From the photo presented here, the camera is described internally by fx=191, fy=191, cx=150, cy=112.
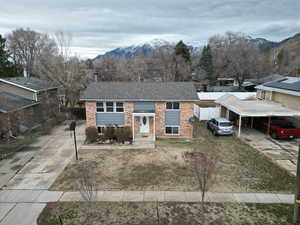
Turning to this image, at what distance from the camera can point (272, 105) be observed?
20.2 m

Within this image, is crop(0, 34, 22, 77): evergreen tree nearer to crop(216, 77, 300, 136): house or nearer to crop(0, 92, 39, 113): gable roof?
crop(0, 92, 39, 113): gable roof

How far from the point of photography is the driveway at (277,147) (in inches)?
503

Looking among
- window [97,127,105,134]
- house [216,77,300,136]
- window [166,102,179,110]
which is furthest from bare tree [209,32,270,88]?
window [97,127,105,134]

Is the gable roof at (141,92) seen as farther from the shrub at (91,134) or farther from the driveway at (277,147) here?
the driveway at (277,147)

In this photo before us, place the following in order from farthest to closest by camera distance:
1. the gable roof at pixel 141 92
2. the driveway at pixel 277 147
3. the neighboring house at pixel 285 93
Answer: the neighboring house at pixel 285 93, the gable roof at pixel 141 92, the driveway at pixel 277 147

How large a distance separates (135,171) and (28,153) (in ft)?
29.1

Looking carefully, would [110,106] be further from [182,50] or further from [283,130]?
[182,50]

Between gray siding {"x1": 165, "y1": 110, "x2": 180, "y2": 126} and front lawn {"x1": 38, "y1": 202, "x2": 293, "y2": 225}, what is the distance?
32.0 ft

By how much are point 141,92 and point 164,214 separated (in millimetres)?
11815

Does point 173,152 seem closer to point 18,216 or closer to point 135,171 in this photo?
point 135,171

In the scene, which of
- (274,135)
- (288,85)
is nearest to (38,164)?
(274,135)

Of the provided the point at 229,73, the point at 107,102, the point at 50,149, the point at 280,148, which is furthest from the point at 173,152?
the point at 229,73

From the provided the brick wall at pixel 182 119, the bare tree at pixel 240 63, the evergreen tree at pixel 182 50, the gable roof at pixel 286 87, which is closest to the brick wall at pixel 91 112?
the brick wall at pixel 182 119

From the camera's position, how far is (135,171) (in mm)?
11617
